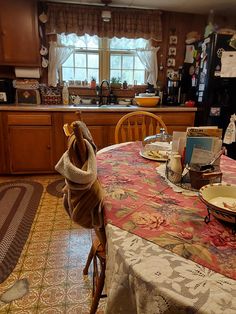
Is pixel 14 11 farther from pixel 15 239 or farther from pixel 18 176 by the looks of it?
pixel 15 239

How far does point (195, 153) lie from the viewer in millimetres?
1063

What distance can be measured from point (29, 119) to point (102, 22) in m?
1.65

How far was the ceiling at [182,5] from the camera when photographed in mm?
2979

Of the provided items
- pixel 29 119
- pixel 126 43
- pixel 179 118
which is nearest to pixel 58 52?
→ pixel 126 43

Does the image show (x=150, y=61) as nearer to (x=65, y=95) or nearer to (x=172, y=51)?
(x=172, y=51)

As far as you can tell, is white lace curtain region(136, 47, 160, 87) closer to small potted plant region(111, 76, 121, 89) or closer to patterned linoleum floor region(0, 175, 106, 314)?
small potted plant region(111, 76, 121, 89)

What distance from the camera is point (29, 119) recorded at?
282 cm

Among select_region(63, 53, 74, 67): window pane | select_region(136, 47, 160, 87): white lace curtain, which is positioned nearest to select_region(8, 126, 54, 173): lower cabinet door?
select_region(63, 53, 74, 67): window pane

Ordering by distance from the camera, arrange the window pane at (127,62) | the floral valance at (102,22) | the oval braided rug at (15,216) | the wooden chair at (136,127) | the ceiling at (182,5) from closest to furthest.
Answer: the oval braided rug at (15,216) → the wooden chair at (136,127) → the ceiling at (182,5) → the floral valance at (102,22) → the window pane at (127,62)

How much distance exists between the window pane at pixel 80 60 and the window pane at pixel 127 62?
0.58m

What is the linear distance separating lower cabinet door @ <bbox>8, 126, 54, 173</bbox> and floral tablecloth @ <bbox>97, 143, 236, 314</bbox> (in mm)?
2125

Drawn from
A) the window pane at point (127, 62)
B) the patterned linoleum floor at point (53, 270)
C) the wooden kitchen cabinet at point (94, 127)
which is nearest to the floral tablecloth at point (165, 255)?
the patterned linoleum floor at point (53, 270)

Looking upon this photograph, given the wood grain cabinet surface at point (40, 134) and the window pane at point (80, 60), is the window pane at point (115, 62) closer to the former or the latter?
the window pane at point (80, 60)

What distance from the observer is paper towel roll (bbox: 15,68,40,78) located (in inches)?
120
